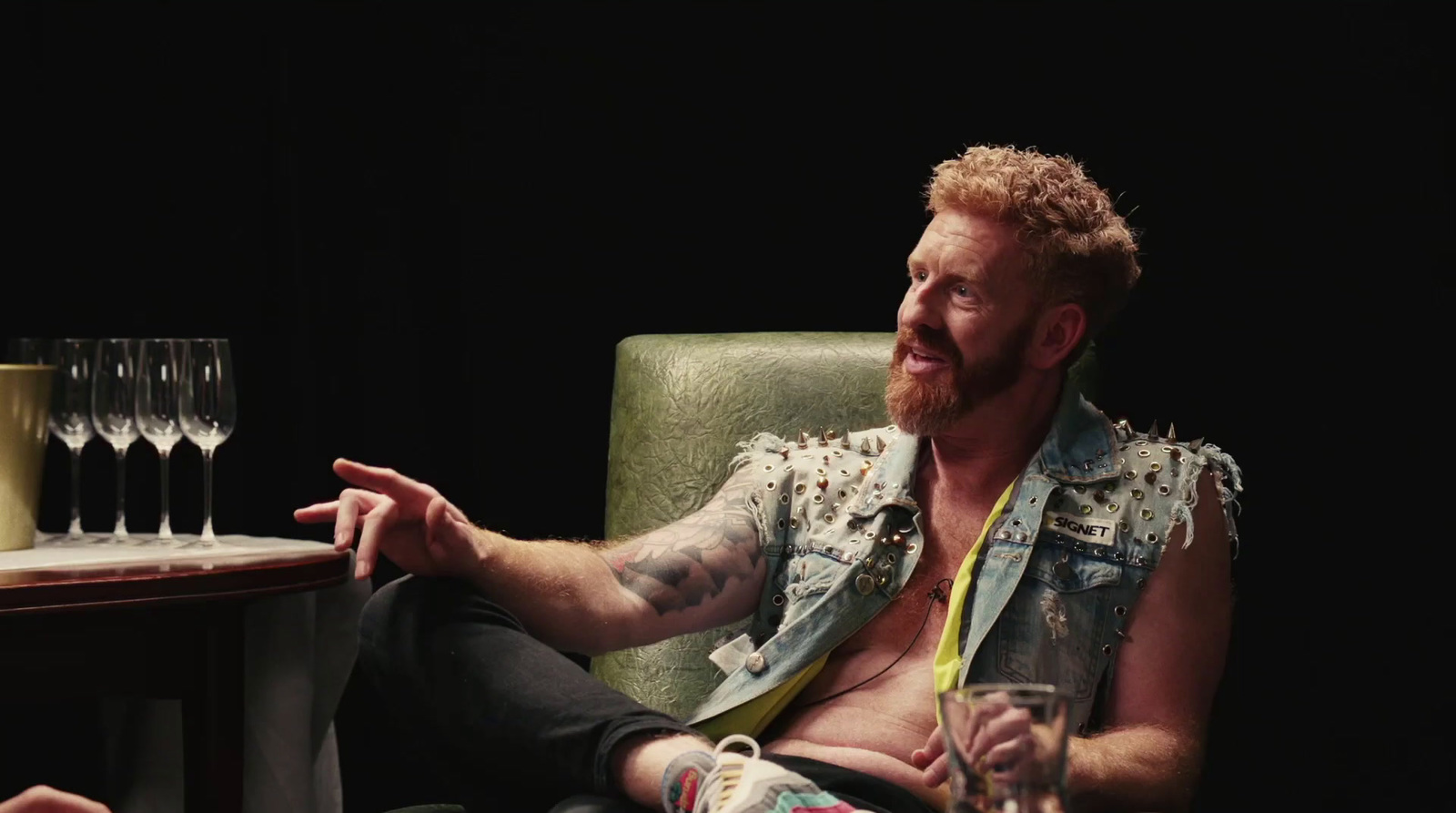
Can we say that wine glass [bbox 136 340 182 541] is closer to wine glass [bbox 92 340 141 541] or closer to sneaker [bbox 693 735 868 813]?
wine glass [bbox 92 340 141 541]

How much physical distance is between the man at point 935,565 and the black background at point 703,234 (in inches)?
32.6

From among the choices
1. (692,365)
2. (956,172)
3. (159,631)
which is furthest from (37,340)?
(956,172)

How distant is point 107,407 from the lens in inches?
96.1

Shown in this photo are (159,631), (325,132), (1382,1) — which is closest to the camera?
(159,631)

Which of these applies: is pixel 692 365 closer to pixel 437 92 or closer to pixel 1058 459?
pixel 1058 459

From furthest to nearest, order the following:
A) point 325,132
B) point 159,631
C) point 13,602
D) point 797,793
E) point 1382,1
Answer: point 325,132 < point 1382,1 < point 159,631 < point 13,602 < point 797,793

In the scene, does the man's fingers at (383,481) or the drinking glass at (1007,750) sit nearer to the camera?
the drinking glass at (1007,750)

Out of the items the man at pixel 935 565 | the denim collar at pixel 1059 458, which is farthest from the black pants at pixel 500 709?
the denim collar at pixel 1059 458

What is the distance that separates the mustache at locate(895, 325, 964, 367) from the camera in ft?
7.30

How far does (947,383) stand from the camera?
7.30ft

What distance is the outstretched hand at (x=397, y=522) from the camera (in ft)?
6.20

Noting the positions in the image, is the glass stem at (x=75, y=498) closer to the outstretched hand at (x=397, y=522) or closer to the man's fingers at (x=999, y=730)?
the outstretched hand at (x=397, y=522)

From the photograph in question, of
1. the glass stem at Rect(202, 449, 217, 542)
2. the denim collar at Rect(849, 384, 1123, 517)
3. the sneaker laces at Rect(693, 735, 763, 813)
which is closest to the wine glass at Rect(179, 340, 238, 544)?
the glass stem at Rect(202, 449, 217, 542)

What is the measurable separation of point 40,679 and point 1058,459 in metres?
1.31
